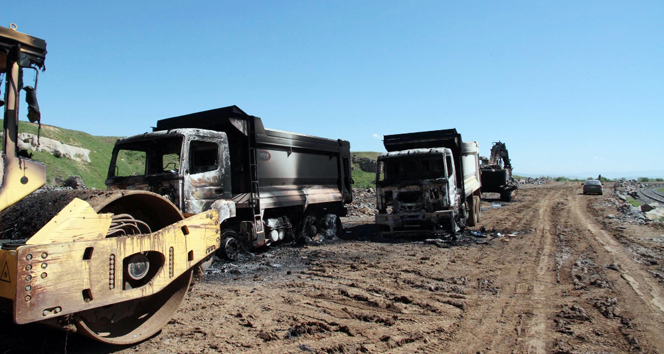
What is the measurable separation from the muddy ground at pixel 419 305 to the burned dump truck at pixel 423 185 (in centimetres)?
161

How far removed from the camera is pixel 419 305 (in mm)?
5363

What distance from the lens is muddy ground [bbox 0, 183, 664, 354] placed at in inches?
160

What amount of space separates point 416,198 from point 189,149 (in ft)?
21.8

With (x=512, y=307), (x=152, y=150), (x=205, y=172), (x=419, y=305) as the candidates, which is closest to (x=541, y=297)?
(x=512, y=307)

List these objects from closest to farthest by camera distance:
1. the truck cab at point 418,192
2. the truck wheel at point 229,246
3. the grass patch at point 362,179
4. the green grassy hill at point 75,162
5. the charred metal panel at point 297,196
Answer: the truck wheel at point 229,246
the charred metal panel at point 297,196
the truck cab at point 418,192
the green grassy hill at point 75,162
the grass patch at point 362,179

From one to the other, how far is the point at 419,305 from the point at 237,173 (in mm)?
5205

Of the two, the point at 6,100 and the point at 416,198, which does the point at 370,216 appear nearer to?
the point at 416,198

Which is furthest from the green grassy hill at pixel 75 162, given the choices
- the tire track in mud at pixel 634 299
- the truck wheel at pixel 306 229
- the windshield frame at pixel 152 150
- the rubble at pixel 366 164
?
the rubble at pixel 366 164

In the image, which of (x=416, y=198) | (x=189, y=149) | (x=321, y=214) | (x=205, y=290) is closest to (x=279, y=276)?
(x=205, y=290)

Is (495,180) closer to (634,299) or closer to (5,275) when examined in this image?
(634,299)

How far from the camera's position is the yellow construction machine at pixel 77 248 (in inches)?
109

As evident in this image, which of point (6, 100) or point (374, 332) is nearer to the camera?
point (6, 100)

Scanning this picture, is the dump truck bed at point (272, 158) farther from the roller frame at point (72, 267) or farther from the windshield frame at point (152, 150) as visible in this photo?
the roller frame at point (72, 267)

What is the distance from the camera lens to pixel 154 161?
311 inches
